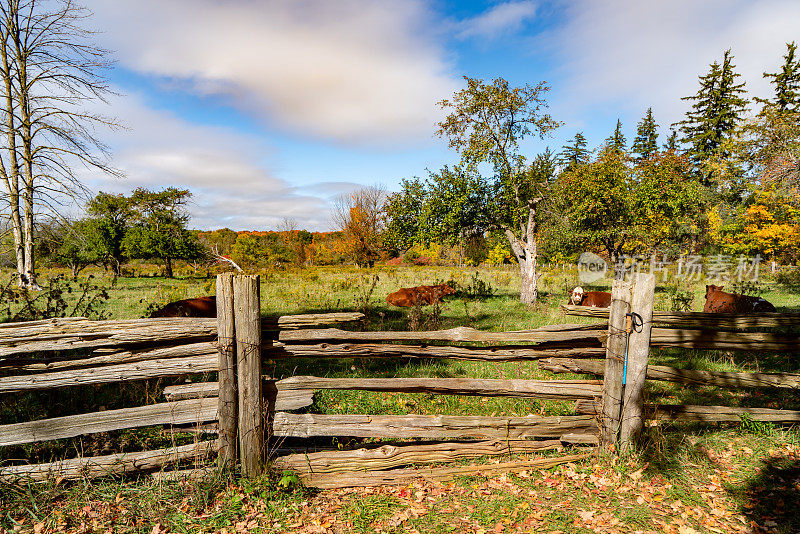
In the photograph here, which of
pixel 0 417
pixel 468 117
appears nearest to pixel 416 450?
pixel 0 417

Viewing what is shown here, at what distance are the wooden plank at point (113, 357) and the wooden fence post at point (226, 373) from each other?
25 centimetres

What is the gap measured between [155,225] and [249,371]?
30.0 metres

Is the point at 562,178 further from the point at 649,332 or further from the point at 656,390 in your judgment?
the point at 649,332

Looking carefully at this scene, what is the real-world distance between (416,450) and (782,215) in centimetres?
3176

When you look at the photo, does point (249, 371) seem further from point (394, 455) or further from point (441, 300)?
point (441, 300)

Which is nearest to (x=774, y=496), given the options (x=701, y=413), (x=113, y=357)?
(x=701, y=413)

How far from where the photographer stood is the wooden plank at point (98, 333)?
139 inches

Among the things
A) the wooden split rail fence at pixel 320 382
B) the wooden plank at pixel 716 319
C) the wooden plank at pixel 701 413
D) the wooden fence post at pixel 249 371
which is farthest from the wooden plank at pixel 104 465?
the wooden plank at pixel 716 319

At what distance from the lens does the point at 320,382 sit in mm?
3824

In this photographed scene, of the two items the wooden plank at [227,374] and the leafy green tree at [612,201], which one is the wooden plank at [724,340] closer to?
the wooden plank at [227,374]

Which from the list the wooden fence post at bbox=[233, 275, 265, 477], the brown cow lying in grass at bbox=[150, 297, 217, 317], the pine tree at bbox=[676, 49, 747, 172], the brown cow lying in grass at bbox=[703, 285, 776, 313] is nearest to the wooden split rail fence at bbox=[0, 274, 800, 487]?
the wooden fence post at bbox=[233, 275, 265, 477]

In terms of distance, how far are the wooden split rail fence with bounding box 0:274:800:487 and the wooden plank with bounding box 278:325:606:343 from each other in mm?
15

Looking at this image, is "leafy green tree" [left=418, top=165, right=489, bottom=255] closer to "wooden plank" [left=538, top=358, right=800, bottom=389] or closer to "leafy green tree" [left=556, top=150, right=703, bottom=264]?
"leafy green tree" [left=556, top=150, right=703, bottom=264]

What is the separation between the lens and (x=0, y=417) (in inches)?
186
